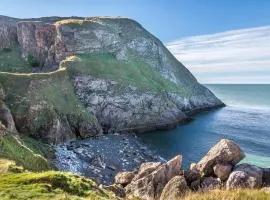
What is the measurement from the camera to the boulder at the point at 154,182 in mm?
39125

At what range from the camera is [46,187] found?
81.6ft

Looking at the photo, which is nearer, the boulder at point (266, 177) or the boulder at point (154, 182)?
the boulder at point (266, 177)

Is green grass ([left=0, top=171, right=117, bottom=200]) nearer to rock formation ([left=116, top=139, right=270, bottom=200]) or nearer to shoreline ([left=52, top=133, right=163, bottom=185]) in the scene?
rock formation ([left=116, top=139, right=270, bottom=200])

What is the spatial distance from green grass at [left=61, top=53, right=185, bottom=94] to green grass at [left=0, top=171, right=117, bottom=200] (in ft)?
302

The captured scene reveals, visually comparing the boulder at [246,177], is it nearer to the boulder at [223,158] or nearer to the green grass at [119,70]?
the boulder at [223,158]

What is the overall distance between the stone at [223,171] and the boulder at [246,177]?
102 cm

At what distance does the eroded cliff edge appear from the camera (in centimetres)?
9156

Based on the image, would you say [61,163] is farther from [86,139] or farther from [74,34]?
[74,34]

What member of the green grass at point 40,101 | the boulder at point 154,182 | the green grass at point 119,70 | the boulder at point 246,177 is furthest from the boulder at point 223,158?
the green grass at point 119,70

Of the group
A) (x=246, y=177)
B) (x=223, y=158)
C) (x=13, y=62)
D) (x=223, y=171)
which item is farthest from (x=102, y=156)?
(x=13, y=62)

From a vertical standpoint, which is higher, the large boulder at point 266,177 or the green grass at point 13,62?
the green grass at point 13,62

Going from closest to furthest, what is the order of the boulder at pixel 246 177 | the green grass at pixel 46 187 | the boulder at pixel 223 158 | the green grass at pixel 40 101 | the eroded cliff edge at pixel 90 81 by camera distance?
the green grass at pixel 46 187 → the boulder at pixel 246 177 → the boulder at pixel 223 158 → the green grass at pixel 40 101 → the eroded cliff edge at pixel 90 81

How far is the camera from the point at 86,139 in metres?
91.6

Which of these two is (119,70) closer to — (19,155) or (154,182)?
(19,155)
